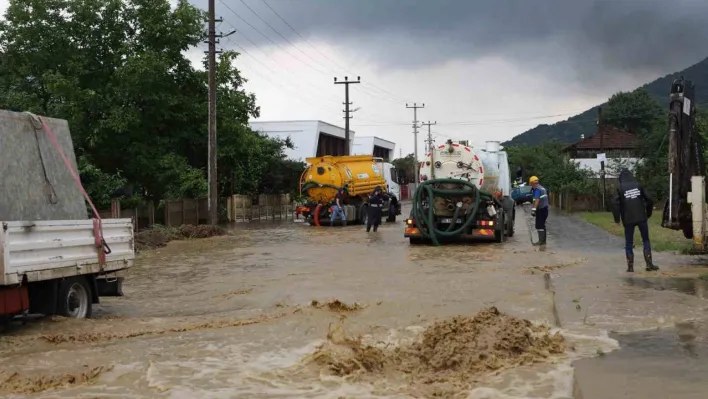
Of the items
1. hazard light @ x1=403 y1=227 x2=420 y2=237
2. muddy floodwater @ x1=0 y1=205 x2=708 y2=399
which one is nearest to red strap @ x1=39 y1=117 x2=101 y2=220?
muddy floodwater @ x1=0 y1=205 x2=708 y2=399

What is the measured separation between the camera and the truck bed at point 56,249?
302 inches

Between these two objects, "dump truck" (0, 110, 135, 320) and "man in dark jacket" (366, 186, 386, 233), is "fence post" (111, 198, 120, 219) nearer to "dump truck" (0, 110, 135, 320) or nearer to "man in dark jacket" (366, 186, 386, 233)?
"man in dark jacket" (366, 186, 386, 233)

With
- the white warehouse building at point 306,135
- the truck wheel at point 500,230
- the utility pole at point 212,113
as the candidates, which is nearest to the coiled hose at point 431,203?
the truck wheel at point 500,230

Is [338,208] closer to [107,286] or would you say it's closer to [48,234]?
[107,286]

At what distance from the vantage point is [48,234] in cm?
835

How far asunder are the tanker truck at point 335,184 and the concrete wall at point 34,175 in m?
21.2

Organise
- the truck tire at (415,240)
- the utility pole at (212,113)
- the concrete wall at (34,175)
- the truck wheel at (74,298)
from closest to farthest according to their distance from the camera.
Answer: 1. the concrete wall at (34,175)
2. the truck wheel at (74,298)
3. the truck tire at (415,240)
4. the utility pole at (212,113)

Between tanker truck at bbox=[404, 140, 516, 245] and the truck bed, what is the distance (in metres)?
10.8

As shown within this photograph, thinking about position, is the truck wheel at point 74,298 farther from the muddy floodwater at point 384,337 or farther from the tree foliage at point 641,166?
the tree foliage at point 641,166

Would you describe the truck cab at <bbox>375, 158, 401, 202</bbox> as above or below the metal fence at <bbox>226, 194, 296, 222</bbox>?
above

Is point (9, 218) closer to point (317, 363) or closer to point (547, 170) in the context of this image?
point (317, 363)

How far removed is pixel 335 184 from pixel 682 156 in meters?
19.3

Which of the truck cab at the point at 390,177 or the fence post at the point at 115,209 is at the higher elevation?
the truck cab at the point at 390,177

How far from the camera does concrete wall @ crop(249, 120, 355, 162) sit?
58.8 meters
